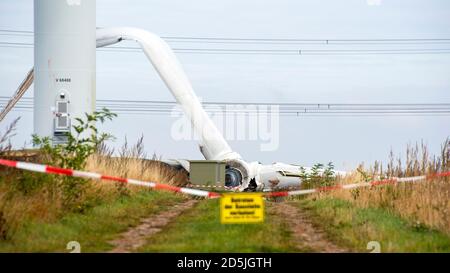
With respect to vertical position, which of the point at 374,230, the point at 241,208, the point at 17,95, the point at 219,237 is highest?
the point at 17,95

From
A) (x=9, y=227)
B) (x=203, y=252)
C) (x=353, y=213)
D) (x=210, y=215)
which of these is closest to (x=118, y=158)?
(x=210, y=215)

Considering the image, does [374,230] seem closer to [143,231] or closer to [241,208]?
[241,208]

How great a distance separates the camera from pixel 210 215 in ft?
62.0

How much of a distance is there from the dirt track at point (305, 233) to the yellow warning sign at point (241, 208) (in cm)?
92

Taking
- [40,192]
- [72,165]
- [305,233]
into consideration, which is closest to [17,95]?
[72,165]

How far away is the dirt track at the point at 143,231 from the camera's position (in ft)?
46.2

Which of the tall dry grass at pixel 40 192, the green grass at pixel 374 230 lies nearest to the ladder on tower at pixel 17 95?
the tall dry grass at pixel 40 192

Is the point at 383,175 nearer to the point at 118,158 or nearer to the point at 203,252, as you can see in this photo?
the point at 118,158

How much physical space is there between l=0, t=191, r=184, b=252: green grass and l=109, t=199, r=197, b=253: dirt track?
190mm

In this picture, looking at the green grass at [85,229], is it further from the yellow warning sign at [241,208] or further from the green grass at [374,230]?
the green grass at [374,230]

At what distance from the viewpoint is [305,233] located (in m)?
16.3

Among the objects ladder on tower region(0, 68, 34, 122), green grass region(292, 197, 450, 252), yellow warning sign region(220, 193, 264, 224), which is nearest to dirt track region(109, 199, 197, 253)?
yellow warning sign region(220, 193, 264, 224)

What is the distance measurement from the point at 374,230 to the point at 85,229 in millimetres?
5429
